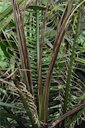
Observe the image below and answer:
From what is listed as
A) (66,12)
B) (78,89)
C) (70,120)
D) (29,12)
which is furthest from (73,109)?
(29,12)

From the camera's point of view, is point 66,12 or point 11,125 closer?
point 66,12

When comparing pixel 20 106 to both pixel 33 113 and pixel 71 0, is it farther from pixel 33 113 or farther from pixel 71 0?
pixel 71 0

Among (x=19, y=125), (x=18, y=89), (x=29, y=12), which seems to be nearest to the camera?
(x=18, y=89)

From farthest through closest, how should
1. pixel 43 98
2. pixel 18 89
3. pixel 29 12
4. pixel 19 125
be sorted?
Result: 1. pixel 29 12
2. pixel 19 125
3. pixel 43 98
4. pixel 18 89

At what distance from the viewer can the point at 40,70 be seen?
0.98 m

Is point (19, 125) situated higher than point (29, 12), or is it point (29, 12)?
point (29, 12)

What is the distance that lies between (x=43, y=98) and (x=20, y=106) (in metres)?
0.12

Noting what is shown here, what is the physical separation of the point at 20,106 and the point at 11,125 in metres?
0.09

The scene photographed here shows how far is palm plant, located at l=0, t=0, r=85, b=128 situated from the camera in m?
0.93

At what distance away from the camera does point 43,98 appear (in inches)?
39.2

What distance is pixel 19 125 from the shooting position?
110 centimetres

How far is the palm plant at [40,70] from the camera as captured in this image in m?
0.93

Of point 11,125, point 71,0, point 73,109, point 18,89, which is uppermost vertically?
point 71,0

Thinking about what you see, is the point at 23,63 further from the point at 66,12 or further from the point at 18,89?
the point at 66,12
